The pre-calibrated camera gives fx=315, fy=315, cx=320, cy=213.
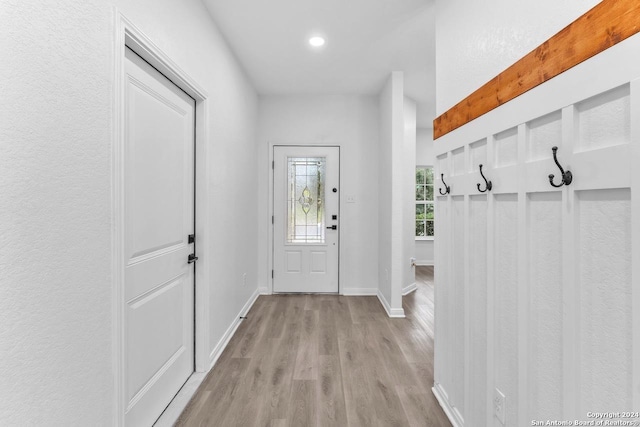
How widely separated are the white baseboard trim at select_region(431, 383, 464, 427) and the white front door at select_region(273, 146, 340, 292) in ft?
7.62

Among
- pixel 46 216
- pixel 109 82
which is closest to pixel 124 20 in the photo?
pixel 109 82

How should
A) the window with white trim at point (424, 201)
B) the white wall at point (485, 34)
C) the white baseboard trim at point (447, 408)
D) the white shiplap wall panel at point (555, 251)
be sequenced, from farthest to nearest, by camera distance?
1. the window with white trim at point (424, 201)
2. the white baseboard trim at point (447, 408)
3. the white wall at point (485, 34)
4. the white shiplap wall panel at point (555, 251)

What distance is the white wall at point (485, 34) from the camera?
3.30ft

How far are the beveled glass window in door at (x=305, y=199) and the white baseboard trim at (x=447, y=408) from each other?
2482 mm

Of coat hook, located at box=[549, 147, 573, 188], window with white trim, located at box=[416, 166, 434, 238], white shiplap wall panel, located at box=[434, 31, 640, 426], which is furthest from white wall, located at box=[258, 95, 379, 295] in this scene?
coat hook, located at box=[549, 147, 573, 188]

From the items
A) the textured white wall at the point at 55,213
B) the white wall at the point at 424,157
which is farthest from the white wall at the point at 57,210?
the white wall at the point at 424,157

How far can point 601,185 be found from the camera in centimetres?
81

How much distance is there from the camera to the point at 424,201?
663 cm

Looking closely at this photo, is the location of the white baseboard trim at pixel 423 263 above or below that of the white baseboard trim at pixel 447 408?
above

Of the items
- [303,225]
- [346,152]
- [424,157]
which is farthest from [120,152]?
[424,157]

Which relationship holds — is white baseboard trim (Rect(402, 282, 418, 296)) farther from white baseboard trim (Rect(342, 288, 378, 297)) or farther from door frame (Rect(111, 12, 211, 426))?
door frame (Rect(111, 12, 211, 426))

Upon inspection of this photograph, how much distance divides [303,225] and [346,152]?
1122 mm

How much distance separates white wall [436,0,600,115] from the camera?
39.6 inches

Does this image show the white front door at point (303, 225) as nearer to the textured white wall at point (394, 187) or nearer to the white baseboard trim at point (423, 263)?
the textured white wall at point (394, 187)
